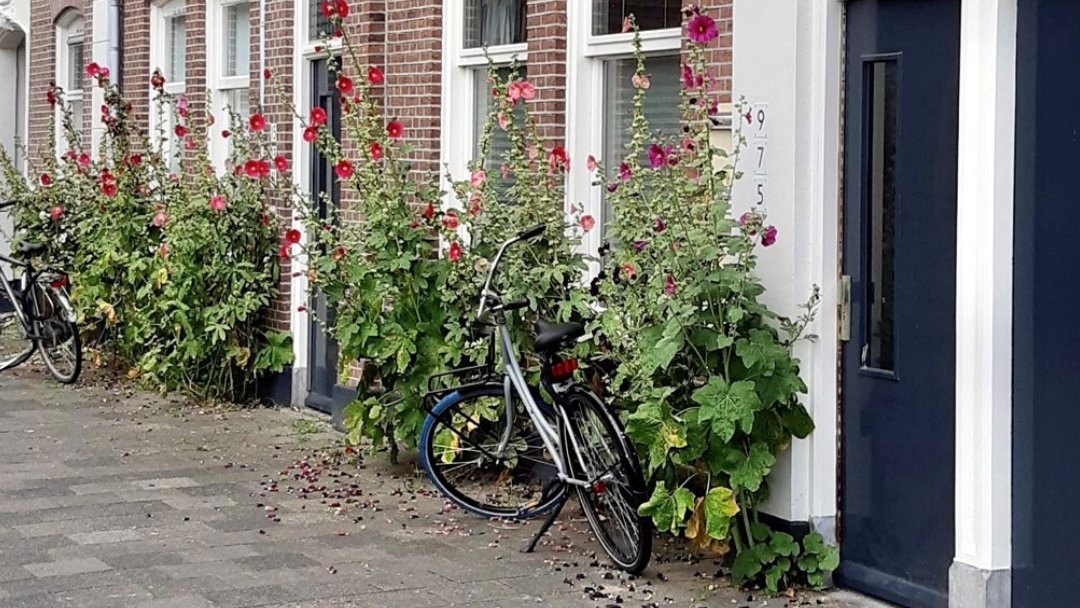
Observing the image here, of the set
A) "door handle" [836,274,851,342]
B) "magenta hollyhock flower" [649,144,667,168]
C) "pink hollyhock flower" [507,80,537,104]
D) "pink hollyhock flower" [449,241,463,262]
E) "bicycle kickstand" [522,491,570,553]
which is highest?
"pink hollyhock flower" [507,80,537,104]

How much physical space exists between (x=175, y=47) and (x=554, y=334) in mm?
7966

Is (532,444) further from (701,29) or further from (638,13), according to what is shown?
(701,29)

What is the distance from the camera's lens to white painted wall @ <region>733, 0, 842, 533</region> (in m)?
6.55

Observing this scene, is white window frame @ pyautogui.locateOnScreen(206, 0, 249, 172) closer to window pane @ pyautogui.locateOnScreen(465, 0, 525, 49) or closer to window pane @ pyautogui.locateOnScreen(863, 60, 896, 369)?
window pane @ pyautogui.locateOnScreen(465, 0, 525, 49)

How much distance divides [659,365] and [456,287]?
234cm

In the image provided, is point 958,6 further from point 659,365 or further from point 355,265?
point 355,265

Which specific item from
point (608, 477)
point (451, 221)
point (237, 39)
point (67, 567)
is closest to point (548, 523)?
point (608, 477)

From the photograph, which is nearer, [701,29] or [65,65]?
[701,29]

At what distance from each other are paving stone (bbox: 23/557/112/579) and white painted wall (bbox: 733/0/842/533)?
2.73 metres

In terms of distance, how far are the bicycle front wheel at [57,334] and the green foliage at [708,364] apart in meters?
7.03

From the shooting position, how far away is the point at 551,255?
26.6ft

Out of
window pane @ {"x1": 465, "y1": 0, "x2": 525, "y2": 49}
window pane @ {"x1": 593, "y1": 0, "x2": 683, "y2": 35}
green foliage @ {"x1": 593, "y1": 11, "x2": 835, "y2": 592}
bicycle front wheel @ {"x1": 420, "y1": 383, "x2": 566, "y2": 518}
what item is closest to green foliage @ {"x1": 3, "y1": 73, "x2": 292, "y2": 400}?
window pane @ {"x1": 465, "y1": 0, "x2": 525, "y2": 49}

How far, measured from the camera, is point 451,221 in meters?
8.30

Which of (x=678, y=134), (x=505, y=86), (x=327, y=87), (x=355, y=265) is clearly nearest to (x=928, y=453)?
(x=678, y=134)
